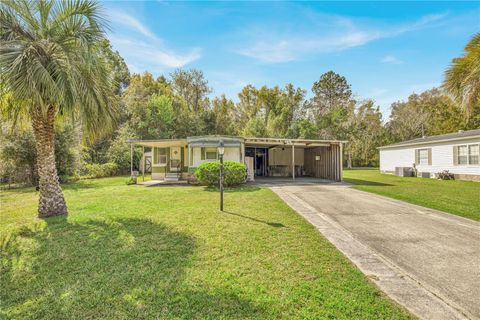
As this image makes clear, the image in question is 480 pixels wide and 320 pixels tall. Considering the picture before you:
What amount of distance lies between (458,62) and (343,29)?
450 centimetres

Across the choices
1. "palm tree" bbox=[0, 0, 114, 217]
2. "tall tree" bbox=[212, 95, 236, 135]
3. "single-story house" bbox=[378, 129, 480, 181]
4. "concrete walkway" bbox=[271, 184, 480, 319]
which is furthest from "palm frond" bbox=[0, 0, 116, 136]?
"tall tree" bbox=[212, 95, 236, 135]

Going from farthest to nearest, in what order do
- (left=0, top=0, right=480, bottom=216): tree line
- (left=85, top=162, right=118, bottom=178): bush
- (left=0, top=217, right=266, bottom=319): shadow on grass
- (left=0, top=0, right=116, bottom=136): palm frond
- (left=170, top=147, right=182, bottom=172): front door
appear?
(left=85, top=162, right=118, bottom=178): bush < (left=170, top=147, right=182, bottom=172): front door < (left=0, top=0, right=480, bottom=216): tree line < (left=0, top=0, right=116, bottom=136): palm frond < (left=0, top=217, right=266, bottom=319): shadow on grass

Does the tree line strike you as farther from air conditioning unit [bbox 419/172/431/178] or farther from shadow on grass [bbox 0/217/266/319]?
air conditioning unit [bbox 419/172/431/178]

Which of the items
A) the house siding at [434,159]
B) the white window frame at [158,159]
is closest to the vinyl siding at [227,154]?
the white window frame at [158,159]

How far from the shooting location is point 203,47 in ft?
37.4

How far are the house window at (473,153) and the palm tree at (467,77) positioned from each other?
1002 centimetres

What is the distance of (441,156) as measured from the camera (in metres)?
15.8

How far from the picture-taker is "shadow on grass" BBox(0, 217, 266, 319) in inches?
94.6

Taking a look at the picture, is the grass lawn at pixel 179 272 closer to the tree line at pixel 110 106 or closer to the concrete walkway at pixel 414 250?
the concrete walkway at pixel 414 250

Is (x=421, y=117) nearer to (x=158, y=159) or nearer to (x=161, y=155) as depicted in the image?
(x=161, y=155)

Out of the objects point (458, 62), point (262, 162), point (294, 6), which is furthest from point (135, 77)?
point (458, 62)

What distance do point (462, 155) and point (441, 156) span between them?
49.1 inches

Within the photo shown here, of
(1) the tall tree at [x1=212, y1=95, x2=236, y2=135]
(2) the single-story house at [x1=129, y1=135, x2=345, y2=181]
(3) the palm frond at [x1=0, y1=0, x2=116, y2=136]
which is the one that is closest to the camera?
(3) the palm frond at [x1=0, y1=0, x2=116, y2=136]

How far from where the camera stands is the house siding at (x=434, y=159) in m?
14.2
